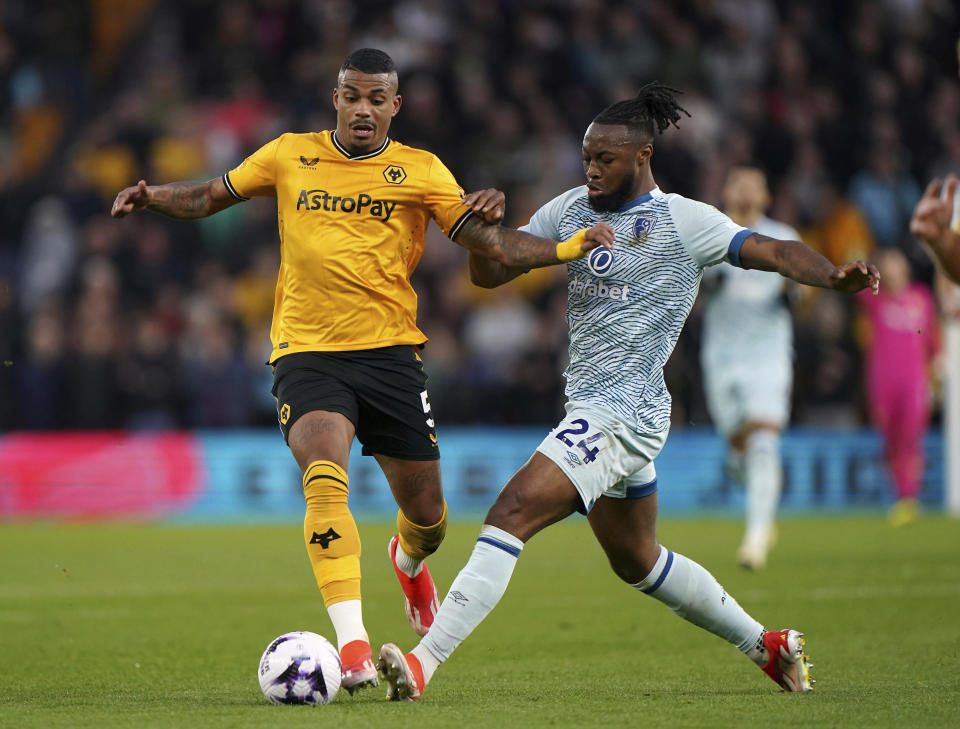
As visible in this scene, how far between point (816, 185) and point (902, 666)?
12939 mm

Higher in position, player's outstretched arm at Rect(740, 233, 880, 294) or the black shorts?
player's outstretched arm at Rect(740, 233, 880, 294)

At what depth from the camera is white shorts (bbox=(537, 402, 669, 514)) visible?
213 inches

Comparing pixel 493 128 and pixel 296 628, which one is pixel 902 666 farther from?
pixel 493 128

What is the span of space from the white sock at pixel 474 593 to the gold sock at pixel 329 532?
1.52 ft

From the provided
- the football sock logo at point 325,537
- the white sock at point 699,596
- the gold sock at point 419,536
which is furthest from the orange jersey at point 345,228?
the white sock at point 699,596

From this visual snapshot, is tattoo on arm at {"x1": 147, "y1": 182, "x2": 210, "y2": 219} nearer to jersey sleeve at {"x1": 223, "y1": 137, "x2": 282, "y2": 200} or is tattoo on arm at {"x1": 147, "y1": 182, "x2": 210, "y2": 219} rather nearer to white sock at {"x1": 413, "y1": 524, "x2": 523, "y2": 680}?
jersey sleeve at {"x1": 223, "y1": 137, "x2": 282, "y2": 200}

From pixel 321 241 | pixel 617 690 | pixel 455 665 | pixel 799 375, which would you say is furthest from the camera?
pixel 799 375

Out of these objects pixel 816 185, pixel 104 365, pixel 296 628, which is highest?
pixel 816 185

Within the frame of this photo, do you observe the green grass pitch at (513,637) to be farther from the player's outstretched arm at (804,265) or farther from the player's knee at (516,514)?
the player's outstretched arm at (804,265)

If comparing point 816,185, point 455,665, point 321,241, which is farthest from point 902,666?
point 816,185

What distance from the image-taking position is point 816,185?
18609 mm

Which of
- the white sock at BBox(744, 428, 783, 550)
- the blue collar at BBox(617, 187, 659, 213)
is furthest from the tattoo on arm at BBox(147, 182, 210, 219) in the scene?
the white sock at BBox(744, 428, 783, 550)

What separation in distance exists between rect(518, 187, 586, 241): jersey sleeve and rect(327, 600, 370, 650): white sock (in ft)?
5.26

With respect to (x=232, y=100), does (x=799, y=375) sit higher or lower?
lower
